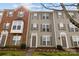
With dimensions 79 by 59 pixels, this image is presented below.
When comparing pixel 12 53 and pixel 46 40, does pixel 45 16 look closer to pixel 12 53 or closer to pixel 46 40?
pixel 46 40

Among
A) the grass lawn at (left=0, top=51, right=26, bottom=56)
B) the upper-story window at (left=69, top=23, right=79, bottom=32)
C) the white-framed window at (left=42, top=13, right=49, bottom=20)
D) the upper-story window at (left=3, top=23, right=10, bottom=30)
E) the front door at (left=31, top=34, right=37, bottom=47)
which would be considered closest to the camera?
the grass lawn at (left=0, top=51, right=26, bottom=56)

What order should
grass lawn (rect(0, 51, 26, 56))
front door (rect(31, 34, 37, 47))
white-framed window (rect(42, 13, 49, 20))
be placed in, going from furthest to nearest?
white-framed window (rect(42, 13, 49, 20)) < front door (rect(31, 34, 37, 47)) < grass lawn (rect(0, 51, 26, 56))

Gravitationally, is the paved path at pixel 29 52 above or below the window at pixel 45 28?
below

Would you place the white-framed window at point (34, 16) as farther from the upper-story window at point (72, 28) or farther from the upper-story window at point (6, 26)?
the upper-story window at point (72, 28)

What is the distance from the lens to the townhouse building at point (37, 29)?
3928 millimetres

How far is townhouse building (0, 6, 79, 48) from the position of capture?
393cm

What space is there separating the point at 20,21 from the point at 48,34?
2.10 feet

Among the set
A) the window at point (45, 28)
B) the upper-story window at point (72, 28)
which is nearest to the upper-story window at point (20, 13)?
the window at point (45, 28)

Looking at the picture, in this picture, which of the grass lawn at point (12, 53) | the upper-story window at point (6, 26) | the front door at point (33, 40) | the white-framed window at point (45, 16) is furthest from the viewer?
the white-framed window at point (45, 16)

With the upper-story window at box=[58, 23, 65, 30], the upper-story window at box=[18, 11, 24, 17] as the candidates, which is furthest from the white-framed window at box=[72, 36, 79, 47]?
the upper-story window at box=[18, 11, 24, 17]

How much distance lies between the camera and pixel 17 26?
4184 millimetres

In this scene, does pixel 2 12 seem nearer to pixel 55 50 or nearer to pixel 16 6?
pixel 16 6

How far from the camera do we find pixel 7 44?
3.88 meters

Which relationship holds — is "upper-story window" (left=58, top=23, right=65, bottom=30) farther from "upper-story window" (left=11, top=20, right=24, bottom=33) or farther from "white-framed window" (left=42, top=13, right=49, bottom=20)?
"upper-story window" (left=11, top=20, right=24, bottom=33)
